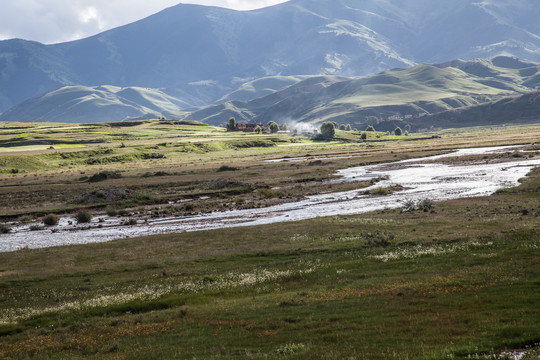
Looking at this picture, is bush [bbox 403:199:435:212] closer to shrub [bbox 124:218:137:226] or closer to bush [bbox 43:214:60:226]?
shrub [bbox 124:218:137:226]

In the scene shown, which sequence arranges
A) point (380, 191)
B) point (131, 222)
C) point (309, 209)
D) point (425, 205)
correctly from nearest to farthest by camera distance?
point (425, 205)
point (131, 222)
point (309, 209)
point (380, 191)

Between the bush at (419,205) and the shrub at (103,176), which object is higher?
the shrub at (103,176)

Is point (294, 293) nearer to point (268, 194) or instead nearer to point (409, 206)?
point (409, 206)

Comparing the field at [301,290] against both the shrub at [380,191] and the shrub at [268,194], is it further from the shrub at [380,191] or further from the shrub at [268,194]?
the shrub at [268,194]

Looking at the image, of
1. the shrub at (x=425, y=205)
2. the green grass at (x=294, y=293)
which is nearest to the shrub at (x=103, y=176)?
the green grass at (x=294, y=293)

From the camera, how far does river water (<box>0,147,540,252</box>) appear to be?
5861cm

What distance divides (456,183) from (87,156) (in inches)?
5151

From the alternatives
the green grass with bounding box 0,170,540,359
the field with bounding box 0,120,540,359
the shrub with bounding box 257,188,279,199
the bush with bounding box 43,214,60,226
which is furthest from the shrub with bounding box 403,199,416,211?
the bush with bounding box 43,214,60,226

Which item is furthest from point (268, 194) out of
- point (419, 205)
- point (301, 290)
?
point (301, 290)

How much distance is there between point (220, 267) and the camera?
38.2 meters

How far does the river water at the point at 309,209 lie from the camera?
58.6m

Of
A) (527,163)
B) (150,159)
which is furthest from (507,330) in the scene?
(150,159)

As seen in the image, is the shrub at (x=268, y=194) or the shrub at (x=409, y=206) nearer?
the shrub at (x=409, y=206)

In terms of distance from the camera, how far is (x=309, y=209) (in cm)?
7006
